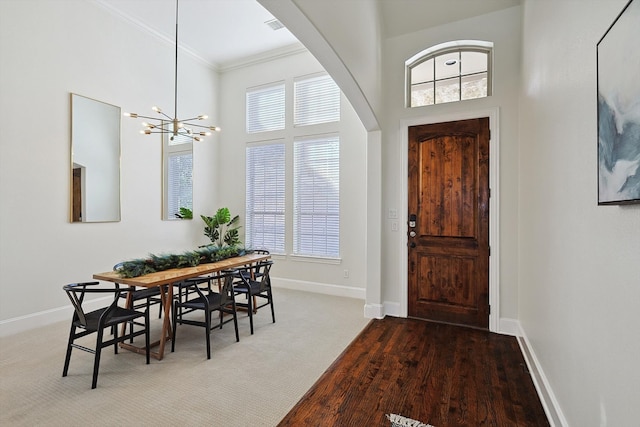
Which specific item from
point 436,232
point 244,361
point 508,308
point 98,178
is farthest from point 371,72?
point 98,178

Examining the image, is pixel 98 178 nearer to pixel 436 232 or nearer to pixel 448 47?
pixel 436 232

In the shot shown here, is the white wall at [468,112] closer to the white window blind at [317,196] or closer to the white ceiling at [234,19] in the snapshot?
the white ceiling at [234,19]

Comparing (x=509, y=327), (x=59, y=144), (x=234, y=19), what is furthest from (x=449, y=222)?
(x=59, y=144)

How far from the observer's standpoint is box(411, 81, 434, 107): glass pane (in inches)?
151

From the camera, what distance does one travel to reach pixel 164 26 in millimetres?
4715

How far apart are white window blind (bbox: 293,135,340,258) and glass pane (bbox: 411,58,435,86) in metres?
1.50

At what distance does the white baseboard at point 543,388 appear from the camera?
6.02 feet

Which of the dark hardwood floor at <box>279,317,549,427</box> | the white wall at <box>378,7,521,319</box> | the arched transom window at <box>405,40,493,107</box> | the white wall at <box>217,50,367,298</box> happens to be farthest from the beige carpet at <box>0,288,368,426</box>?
the arched transom window at <box>405,40,493,107</box>

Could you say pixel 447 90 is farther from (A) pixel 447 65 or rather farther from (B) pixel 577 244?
(B) pixel 577 244

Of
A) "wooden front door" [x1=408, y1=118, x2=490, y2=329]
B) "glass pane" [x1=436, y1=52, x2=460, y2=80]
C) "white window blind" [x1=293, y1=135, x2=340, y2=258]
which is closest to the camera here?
"wooden front door" [x1=408, y1=118, x2=490, y2=329]

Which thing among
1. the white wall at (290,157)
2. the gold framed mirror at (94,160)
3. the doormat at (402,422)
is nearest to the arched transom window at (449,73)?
the white wall at (290,157)

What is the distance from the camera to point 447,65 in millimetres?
3785

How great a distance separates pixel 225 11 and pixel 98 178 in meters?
2.94

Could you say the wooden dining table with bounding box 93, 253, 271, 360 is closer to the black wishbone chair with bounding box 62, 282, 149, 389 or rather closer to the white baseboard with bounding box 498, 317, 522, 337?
the black wishbone chair with bounding box 62, 282, 149, 389
